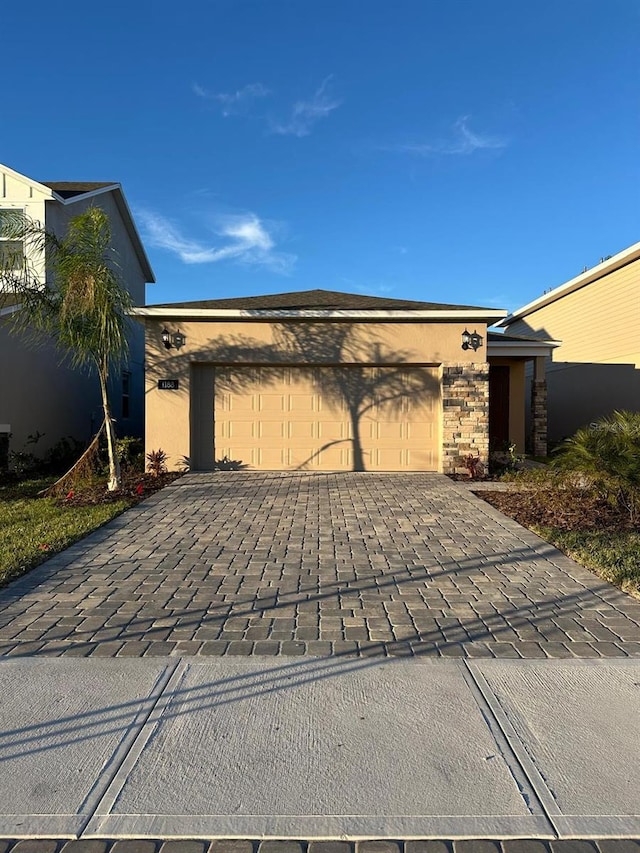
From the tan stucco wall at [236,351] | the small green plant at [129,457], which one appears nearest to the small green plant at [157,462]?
the tan stucco wall at [236,351]

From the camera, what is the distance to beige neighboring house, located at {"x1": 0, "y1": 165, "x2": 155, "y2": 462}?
39.6ft

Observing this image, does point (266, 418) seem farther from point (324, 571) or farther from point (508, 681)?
point (508, 681)

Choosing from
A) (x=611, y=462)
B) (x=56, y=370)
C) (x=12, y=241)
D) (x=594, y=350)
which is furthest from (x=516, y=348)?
(x=56, y=370)

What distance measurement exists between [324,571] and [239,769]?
2858 millimetres

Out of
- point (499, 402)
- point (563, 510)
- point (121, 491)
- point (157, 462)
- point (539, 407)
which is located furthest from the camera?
point (499, 402)

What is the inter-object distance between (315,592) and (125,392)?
15.3m

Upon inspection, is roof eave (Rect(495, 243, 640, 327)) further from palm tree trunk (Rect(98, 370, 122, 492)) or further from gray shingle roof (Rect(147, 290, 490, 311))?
palm tree trunk (Rect(98, 370, 122, 492))

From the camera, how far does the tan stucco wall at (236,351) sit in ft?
37.8

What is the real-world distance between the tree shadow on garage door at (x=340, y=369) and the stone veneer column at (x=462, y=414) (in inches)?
16.2

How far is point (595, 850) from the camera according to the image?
6.83 feet

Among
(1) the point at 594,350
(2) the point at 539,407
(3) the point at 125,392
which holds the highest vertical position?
(1) the point at 594,350

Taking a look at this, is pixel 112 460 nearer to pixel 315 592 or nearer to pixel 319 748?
pixel 315 592

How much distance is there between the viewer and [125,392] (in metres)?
18.4

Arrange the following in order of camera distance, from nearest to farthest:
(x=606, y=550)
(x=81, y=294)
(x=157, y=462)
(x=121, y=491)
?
(x=606, y=550) → (x=81, y=294) → (x=121, y=491) → (x=157, y=462)
